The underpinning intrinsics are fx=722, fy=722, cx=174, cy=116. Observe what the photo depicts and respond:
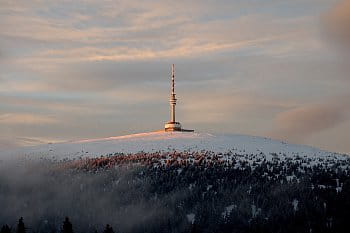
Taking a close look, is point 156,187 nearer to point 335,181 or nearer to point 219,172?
point 219,172

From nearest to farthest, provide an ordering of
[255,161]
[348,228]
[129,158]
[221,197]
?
1. [348,228]
2. [221,197]
3. [255,161]
4. [129,158]

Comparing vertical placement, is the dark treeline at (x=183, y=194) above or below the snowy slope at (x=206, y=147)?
below

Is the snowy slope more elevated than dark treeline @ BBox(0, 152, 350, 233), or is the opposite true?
the snowy slope

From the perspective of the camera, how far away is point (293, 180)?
506 feet

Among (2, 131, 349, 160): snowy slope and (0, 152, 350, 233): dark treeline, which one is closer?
(0, 152, 350, 233): dark treeline

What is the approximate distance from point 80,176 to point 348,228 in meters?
74.6

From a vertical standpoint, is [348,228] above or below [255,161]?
below

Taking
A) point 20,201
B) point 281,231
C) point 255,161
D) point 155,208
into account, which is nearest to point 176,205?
point 155,208

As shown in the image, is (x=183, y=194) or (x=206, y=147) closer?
(x=183, y=194)

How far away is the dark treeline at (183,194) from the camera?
144m

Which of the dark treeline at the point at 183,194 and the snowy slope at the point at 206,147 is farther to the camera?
the snowy slope at the point at 206,147

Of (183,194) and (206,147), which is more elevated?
(206,147)

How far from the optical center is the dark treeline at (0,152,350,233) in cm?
14450

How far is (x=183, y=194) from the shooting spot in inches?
6457
